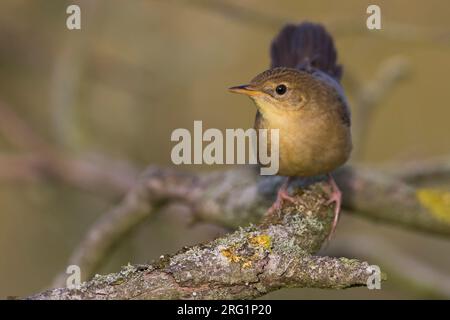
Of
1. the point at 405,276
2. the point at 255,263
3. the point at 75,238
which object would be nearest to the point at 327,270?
the point at 255,263

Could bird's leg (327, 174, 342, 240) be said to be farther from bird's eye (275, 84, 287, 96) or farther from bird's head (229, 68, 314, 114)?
bird's eye (275, 84, 287, 96)

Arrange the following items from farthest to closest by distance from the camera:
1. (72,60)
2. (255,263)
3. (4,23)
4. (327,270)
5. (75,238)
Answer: (4,23), (75,238), (72,60), (255,263), (327,270)

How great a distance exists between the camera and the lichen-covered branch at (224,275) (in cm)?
219

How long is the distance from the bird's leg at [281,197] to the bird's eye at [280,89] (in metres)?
0.49

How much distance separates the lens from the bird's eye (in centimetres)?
381

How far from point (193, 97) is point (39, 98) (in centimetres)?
155

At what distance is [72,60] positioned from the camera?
5.70 metres

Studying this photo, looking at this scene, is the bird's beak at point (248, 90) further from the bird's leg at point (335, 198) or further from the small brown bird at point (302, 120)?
the bird's leg at point (335, 198)

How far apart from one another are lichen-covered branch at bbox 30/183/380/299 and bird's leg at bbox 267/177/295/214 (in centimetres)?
76

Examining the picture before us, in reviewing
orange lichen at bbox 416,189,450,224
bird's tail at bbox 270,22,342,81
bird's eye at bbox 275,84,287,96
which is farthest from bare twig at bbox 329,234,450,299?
bird's eye at bbox 275,84,287,96

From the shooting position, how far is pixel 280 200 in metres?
3.52

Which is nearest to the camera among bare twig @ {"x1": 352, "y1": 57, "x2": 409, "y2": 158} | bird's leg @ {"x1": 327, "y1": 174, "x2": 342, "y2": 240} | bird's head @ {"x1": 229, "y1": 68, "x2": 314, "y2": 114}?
bird's leg @ {"x1": 327, "y1": 174, "x2": 342, "y2": 240}

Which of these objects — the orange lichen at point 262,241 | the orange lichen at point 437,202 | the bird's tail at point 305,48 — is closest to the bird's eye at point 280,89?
the bird's tail at point 305,48
